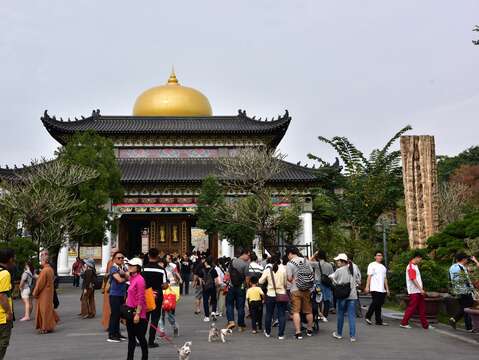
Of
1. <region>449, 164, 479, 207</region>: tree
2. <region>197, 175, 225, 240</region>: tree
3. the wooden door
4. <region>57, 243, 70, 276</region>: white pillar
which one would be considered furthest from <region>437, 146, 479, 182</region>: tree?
<region>57, 243, 70, 276</region>: white pillar

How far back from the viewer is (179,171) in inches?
1248

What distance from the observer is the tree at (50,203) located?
20141 mm

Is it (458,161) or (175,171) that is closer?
(175,171)

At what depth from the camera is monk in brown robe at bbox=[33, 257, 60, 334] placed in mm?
10625

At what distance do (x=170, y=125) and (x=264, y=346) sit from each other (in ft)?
86.8

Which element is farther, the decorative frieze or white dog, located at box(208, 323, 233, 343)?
the decorative frieze

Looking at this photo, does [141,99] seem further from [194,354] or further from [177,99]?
[194,354]

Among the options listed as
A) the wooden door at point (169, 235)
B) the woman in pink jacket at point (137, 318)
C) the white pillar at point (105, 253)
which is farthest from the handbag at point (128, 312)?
the wooden door at point (169, 235)

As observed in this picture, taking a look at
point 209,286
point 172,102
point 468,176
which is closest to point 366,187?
point 209,286

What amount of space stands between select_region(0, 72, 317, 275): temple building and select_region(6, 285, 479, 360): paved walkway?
19722mm

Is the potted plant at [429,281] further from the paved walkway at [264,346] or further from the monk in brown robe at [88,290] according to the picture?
the monk in brown robe at [88,290]

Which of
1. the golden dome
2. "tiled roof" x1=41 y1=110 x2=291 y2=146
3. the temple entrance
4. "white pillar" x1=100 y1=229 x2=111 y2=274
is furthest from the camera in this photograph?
the golden dome

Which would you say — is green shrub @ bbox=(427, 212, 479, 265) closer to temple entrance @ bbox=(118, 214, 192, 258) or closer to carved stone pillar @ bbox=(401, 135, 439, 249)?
carved stone pillar @ bbox=(401, 135, 439, 249)

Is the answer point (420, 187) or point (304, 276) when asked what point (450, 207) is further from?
point (304, 276)
